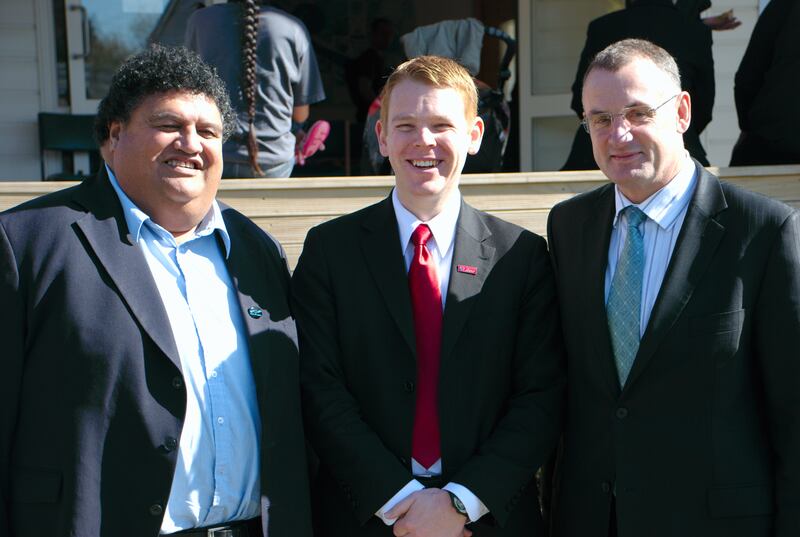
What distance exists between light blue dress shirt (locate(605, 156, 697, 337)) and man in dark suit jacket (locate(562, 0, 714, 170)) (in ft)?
8.07

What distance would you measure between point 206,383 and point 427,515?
2.38 feet

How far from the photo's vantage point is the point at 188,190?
103 inches

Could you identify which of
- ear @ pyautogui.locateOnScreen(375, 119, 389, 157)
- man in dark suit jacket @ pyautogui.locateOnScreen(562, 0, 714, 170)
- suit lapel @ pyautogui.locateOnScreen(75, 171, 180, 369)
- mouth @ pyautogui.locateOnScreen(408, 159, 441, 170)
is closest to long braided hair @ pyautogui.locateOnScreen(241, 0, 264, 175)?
man in dark suit jacket @ pyautogui.locateOnScreen(562, 0, 714, 170)

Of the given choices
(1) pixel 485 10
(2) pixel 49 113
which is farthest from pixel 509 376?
(1) pixel 485 10

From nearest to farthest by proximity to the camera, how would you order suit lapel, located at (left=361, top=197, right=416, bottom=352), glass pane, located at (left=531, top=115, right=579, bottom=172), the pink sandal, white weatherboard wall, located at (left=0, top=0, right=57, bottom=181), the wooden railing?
suit lapel, located at (left=361, top=197, right=416, bottom=352) < the wooden railing < the pink sandal < white weatherboard wall, located at (left=0, top=0, right=57, bottom=181) < glass pane, located at (left=531, top=115, right=579, bottom=172)

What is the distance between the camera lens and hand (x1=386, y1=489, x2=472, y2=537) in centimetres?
263

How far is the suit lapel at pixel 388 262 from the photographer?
111 inches

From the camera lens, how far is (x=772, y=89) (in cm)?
514

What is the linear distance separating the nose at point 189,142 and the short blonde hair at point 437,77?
647 millimetres

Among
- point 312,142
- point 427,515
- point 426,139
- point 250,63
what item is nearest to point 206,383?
point 427,515

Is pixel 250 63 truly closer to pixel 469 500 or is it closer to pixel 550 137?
pixel 469 500

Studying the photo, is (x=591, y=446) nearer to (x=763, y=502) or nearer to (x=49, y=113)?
(x=763, y=502)

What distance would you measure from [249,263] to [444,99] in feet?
2.58

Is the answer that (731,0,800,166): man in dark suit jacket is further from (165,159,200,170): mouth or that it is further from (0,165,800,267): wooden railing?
(165,159,200,170): mouth
